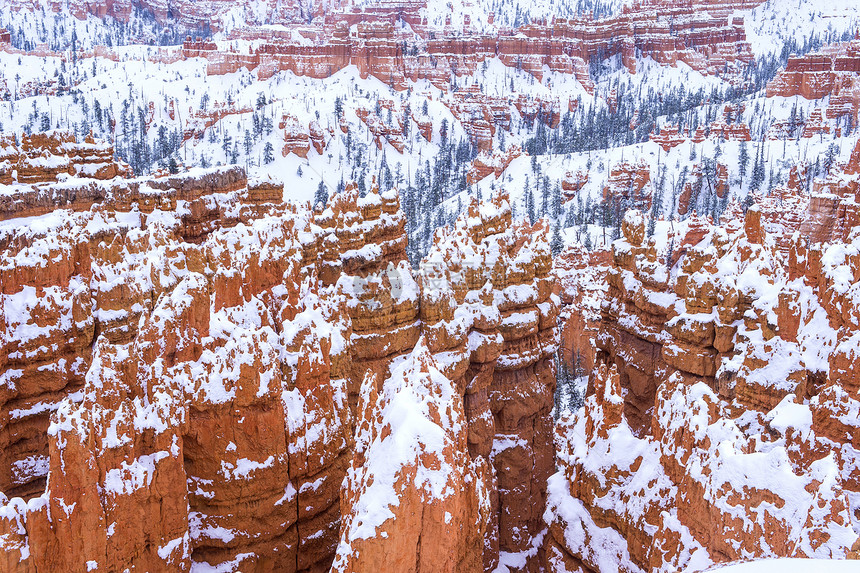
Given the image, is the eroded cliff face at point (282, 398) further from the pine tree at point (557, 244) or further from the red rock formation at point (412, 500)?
the pine tree at point (557, 244)

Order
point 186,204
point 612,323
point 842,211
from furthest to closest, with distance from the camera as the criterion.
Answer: point 842,211 < point 186,204 < point 612,323

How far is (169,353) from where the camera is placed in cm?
804

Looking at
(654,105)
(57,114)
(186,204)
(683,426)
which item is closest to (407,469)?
(683,426)

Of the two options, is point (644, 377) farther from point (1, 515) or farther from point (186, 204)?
point (186, 204)

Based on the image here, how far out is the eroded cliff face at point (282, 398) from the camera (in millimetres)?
5738

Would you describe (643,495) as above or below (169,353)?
below

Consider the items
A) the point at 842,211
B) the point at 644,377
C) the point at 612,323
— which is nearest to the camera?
the point at 644,377

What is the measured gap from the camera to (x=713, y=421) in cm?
789

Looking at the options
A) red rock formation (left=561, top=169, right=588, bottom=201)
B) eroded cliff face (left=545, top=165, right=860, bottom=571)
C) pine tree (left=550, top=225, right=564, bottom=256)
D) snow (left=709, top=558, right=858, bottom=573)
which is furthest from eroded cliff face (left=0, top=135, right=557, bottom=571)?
red rock formation (left=561, top=169, right=588, bottom=201)

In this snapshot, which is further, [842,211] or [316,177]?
[316,177]

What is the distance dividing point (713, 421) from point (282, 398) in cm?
505

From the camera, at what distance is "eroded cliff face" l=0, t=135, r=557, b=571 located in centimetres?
574

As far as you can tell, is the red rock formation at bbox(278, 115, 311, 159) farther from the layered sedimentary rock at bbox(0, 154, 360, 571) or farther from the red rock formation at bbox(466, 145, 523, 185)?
the layered sedimentary rock at bbox(0, 154, 360, 571)

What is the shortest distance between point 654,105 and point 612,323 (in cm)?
8887
